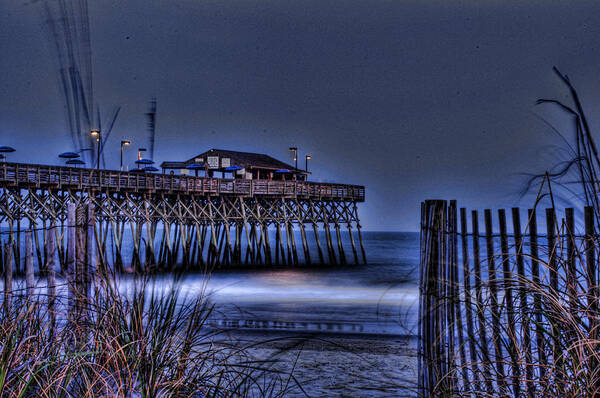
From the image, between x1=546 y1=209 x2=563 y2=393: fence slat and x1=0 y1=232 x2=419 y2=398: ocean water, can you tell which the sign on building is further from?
x1=546 y1=209 x2=563 y2=393: fence slat

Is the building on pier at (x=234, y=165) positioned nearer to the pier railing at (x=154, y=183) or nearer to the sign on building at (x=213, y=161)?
the sign on building at (x=213, y=161)

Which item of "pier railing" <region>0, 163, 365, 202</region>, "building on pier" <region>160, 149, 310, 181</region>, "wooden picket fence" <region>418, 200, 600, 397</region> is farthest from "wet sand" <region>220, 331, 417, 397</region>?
"building on pier" <region>160, 149, 310, 181</region>

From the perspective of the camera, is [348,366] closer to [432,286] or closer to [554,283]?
[432,286]

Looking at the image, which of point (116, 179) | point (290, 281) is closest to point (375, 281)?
point (290, 281)

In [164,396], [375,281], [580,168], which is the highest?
[580,168]

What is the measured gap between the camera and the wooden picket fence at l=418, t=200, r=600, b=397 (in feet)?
6.35

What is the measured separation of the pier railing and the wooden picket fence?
13.5 meters

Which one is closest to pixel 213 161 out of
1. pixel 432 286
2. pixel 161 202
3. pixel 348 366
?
pixel 161 202

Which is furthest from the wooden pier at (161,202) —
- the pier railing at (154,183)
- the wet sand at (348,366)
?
the wet sand at (348,366)

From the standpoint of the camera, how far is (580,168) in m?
1.99

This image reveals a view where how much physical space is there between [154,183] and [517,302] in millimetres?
24274

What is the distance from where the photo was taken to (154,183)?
25.7 meters

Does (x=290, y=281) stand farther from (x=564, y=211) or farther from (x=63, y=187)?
(x=564, y=211)

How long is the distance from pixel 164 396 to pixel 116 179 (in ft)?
77.5
